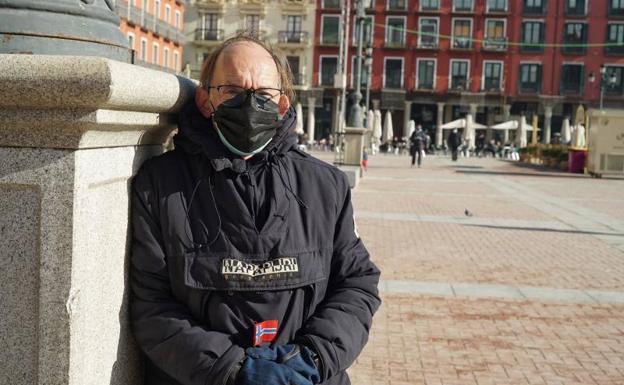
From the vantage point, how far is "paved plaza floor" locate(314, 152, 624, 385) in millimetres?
5098

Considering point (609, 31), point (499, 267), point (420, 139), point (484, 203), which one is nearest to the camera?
point (499, 267)

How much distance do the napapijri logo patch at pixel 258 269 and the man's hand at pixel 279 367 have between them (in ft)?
0.64

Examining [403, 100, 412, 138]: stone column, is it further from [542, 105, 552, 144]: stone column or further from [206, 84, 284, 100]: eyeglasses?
[206, 84, 284, 100]: eyeglasses

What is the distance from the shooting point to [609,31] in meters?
56.8

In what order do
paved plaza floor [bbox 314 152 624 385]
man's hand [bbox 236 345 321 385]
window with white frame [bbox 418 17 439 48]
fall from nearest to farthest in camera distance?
man's hand [bbox 236 345 321 385]
paved plaza floor [bbox 314 152 624 385]
window with white frame [bbox 418 17 439 48]

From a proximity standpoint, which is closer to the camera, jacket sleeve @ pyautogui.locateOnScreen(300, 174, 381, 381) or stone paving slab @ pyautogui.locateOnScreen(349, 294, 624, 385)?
jacket sleeve @ pyautogui.locateOnScreen(300, 174, 381, 381)

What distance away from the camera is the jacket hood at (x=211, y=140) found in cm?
219

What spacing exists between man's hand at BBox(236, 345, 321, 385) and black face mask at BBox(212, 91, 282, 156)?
0.57m

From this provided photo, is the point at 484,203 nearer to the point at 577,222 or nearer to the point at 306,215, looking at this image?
the point at 577,222

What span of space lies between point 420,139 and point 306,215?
95.7 feet

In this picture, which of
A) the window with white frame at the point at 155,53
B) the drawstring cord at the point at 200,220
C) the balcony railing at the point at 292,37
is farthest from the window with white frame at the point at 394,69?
the drawstring cord at the point at 200,220

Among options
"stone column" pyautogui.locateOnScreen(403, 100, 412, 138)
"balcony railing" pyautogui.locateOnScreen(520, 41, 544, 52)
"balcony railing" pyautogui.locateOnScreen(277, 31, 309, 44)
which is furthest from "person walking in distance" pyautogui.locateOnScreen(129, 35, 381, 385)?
"balcony railing" pyautogui.locateOnScreen(520, 41, 544, 52)

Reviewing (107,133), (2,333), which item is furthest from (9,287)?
(107,133)

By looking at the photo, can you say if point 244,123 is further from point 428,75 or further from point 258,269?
point 428,75
